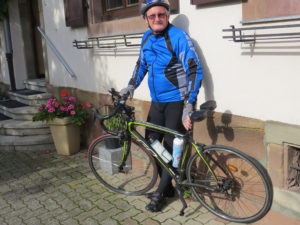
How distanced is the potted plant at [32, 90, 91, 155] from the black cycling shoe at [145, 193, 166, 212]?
2187 millimetres

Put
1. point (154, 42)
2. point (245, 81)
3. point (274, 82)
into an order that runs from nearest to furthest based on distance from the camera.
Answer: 1. point (274, 82)
2. point (245, 81)
3. point (154, 42)

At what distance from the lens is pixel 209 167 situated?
9.73 feet

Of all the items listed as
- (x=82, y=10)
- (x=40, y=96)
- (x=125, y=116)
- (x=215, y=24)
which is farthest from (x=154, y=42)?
(x=40, y=96)

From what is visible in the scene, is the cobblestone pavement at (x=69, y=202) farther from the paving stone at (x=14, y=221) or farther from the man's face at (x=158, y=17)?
the man's face at (x=158, y=17)

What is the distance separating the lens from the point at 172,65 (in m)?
3.08

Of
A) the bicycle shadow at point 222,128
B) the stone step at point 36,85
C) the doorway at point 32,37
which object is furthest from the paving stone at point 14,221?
the doorway at point 32,37

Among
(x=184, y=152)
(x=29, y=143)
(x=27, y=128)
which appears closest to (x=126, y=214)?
(x=184, y=152)

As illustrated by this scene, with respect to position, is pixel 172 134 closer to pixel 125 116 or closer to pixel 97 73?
pixel 125 116

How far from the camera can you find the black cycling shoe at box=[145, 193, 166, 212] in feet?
11.0

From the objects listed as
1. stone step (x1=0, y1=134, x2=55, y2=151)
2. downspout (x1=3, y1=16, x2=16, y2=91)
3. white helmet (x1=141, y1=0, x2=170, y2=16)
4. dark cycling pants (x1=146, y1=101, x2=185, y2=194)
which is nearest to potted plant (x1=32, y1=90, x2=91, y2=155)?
stone step (x1=0, y1=134, x2=55, y2=151)

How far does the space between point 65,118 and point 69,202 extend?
5.76ft

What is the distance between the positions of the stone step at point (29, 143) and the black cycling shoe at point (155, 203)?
2827mm

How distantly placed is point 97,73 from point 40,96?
190 centimetres

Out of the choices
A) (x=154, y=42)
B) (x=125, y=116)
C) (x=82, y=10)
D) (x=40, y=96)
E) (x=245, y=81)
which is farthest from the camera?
(x=40, y=96)
